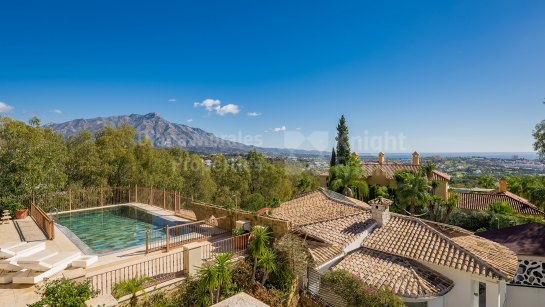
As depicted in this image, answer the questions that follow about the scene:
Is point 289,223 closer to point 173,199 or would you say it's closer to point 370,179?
point 173,199

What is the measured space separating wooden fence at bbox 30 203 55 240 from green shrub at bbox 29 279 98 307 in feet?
25.1

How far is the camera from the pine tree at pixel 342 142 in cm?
4606

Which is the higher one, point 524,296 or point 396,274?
point 396,274

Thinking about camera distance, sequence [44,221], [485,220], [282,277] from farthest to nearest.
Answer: [485,220] < [44,221] < [282,277]

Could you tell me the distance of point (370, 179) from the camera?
124 feet

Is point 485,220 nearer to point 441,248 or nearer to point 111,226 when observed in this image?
point 441,248

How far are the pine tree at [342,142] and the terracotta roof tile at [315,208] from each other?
25073 millimetres

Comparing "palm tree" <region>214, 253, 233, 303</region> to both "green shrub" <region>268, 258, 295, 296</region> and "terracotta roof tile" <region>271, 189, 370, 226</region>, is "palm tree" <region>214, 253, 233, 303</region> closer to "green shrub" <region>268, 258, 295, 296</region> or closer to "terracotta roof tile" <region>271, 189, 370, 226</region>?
"green shrub" <region>268, 258, 295, 296</region>

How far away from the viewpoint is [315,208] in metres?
18.9

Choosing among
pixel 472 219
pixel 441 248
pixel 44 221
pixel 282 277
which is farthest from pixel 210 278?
pixel 472 219

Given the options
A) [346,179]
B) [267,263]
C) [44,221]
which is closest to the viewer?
[267,263]

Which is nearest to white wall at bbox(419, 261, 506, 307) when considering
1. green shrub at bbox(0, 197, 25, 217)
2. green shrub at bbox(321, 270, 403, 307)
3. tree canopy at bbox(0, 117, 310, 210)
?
green shrub at bbox(321, 270, 403, 307)

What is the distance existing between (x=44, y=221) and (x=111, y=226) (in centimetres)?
340

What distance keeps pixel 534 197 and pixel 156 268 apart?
25.6 meters
